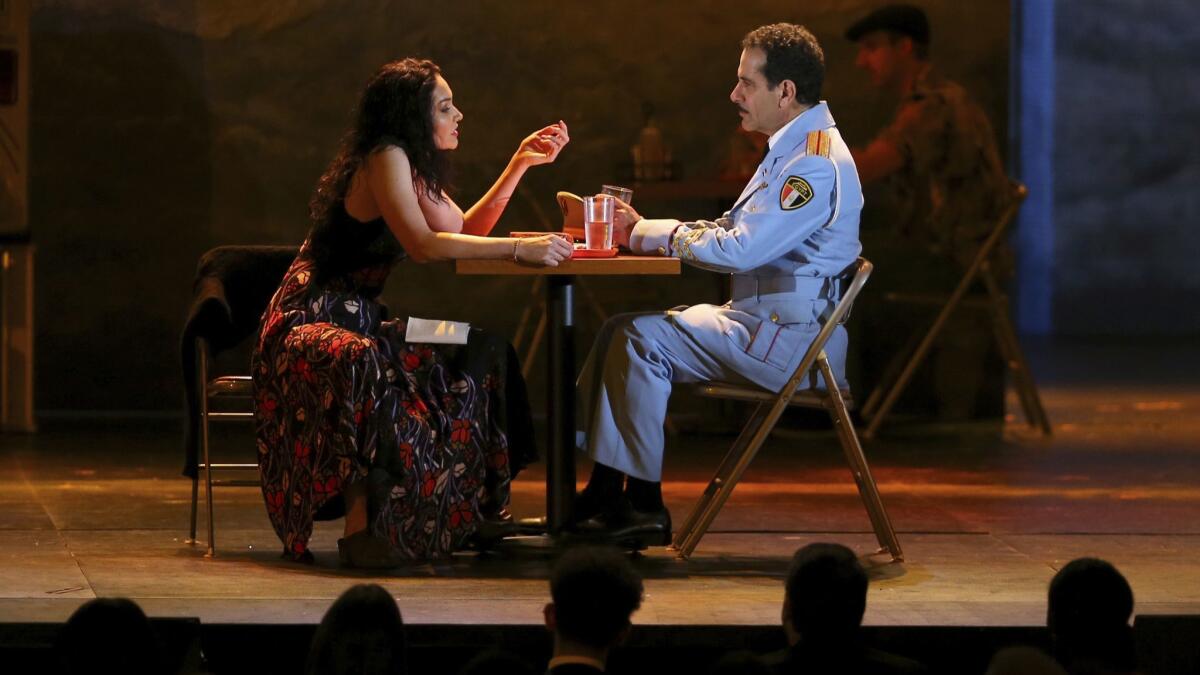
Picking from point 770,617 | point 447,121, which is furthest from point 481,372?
point 770,617

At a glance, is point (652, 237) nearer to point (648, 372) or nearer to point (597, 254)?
point (597, 254)

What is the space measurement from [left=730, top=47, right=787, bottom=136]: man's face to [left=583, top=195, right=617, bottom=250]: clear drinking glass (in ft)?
1.40

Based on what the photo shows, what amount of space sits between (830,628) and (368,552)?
1.67 metres

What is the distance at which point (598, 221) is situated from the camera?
15.4ft

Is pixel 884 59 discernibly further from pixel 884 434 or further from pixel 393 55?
pixel 393 55

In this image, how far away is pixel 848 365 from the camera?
8227 mm

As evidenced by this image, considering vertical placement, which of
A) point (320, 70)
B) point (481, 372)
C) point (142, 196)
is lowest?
point (481, 372)

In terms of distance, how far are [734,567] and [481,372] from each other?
817 millimetres

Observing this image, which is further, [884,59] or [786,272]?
[884,59]

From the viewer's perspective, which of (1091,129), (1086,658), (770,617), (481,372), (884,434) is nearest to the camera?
(1086,658)

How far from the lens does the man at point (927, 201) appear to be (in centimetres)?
774

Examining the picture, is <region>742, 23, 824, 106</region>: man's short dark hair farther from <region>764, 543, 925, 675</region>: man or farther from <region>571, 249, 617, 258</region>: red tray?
<region>764, 543, 925, 675</region>: man

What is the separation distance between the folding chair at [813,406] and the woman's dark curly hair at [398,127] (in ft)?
2.94

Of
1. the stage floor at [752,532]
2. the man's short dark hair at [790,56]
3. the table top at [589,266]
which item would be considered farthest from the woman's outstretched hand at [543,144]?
the stage floor at [752,532]
